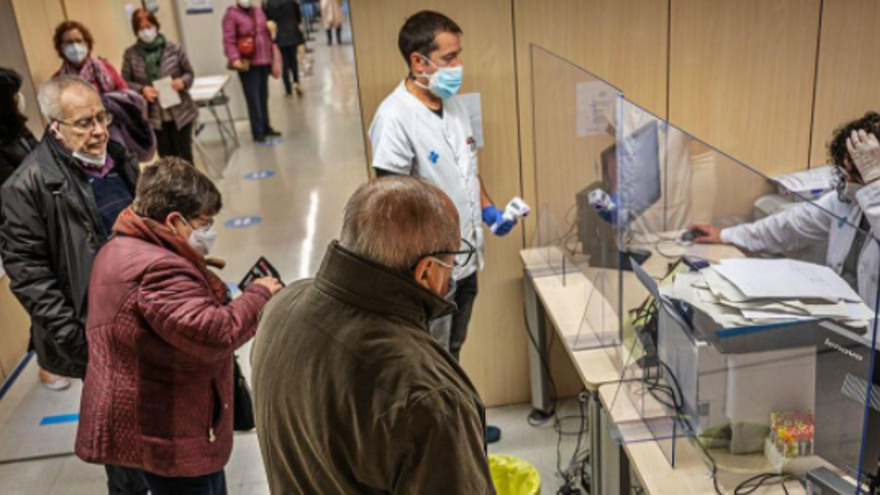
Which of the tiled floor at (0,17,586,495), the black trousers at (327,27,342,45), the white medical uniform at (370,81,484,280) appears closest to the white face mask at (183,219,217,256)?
the white medical uniform at (370,81,484,280)

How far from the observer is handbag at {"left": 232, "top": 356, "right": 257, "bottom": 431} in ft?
8.62

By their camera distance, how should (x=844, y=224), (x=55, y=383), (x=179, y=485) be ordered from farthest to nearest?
1. (x=55, y=383)
2. (x=179, y=485)
3. (x=844, y=224)

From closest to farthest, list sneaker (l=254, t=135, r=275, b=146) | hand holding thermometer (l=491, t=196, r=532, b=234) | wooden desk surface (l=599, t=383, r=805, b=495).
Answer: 1. wooden desk surface (l=599, t=383, r=805, b=495)
2. hand holding thermometer (l=491, t=196, r=532, b=234)
3. sneaker (l=254, t=135, r=275, b=146)

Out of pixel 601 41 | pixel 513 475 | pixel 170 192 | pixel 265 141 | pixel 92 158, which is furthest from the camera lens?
pixel 265 141

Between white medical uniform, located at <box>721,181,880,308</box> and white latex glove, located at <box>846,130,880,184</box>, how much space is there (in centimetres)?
72

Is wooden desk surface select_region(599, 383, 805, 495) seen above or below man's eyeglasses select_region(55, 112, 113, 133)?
below

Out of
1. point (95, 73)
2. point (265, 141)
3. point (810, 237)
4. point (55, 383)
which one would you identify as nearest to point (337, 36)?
point (265, 141)

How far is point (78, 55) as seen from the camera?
5070mm

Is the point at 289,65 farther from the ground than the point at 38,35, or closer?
closer

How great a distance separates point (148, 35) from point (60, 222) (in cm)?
412

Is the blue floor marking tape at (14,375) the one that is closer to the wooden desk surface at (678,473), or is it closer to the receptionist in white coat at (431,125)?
the receptionist in white coat at (431,125)

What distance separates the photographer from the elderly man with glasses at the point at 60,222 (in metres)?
2.57

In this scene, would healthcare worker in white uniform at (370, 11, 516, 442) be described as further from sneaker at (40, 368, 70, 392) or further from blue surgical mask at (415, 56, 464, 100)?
sneaker at (40, 368, 70, 392)

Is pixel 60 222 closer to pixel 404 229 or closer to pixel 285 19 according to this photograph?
pixel 404 229
